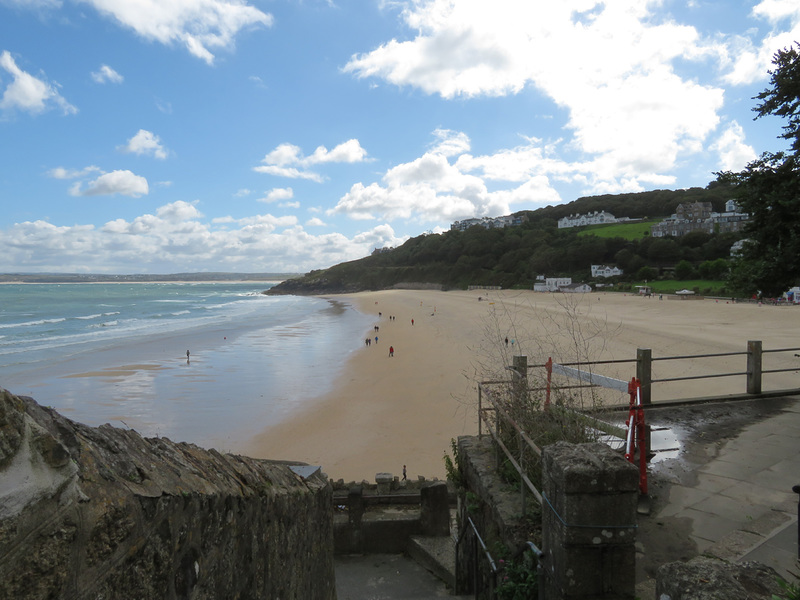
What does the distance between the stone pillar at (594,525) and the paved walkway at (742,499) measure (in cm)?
116

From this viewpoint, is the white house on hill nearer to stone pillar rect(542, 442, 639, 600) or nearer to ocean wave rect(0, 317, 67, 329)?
ocean wave rect(0, 317, 67, 329)

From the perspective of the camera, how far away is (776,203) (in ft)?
25.8

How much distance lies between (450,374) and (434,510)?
14486 millimetres

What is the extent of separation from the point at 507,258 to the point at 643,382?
9606 cm

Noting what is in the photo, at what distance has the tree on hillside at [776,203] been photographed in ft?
25.0

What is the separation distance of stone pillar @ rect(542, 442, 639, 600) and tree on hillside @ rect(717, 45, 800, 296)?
672 centimetres

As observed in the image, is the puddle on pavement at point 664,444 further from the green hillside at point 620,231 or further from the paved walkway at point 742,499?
the green hillside at point 620,231

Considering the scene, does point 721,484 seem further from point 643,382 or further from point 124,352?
point 124,352

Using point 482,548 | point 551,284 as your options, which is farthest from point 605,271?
point 482,548

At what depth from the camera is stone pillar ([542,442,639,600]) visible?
118 inches

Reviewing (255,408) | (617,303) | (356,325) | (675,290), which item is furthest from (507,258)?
(255,408)

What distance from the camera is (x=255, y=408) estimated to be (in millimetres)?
18328

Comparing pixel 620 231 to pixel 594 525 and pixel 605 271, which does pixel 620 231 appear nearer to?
pixel 605 271

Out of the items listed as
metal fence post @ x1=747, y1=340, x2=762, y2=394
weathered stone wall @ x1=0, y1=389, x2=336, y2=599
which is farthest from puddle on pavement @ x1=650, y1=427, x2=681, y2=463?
weathered stone wall @ x1=0, y1=389, x2=336, y2=599
